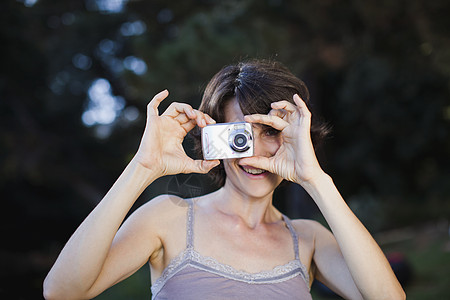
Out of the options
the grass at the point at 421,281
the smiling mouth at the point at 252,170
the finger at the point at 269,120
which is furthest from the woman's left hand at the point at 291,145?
the grass at the point at 421,281

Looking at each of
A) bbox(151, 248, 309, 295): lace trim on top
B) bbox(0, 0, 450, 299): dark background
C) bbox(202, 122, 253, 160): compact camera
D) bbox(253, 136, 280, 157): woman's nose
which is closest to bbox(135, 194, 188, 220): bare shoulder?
bbox(151, 248, 309, 295): lace trim on top

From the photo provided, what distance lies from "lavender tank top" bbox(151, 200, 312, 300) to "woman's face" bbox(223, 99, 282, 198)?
0.29 meters

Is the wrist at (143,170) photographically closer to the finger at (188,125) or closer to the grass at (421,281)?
the finger at (188,125)

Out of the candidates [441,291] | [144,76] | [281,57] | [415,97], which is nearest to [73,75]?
[144,76]

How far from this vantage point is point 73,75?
12.6 metres

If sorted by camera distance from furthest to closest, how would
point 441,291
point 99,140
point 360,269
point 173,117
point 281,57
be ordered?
point 99,140
point 281,57
point 441,291
point 173,117
point 360,269

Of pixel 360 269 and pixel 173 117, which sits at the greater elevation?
pixel 173 117

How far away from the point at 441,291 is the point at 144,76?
533cm

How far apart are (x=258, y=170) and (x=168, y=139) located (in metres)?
0.40

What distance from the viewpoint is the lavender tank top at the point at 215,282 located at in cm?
170

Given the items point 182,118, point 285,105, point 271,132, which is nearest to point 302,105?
point 285,105

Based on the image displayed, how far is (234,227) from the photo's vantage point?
1.95m

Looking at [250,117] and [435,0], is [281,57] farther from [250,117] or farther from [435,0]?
[250,117]

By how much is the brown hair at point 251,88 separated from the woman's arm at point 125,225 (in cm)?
19
